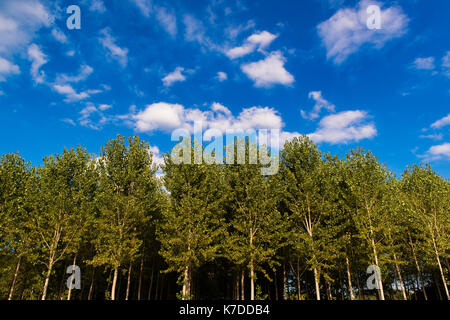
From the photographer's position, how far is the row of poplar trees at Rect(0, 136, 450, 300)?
88.6 ft

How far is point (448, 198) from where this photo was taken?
1337 inches

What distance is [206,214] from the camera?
28672 millimetres

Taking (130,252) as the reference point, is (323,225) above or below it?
above

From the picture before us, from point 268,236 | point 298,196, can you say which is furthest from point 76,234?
point 298,196

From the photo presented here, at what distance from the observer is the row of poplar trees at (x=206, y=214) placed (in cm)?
2702

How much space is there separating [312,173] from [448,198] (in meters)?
19.6

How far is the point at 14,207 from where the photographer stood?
94.0ft

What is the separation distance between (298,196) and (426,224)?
1657 centimetres

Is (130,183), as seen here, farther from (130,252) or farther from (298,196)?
(298,196)

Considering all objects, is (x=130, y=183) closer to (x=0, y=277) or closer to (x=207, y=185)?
(x=207, y=185)
